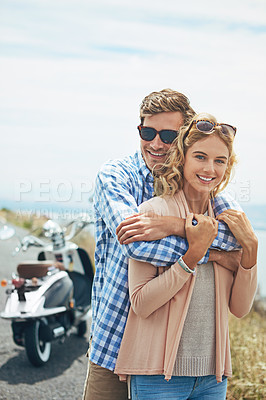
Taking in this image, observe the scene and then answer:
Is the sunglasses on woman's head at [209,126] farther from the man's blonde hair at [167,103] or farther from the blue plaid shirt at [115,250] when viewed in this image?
the blue plaid shirt at [115,250]

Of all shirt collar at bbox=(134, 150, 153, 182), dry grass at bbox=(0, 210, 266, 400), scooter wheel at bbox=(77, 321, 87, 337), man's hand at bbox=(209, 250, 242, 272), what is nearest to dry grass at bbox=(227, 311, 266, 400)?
dry grass at bbox=(0, 210, 266, 400)

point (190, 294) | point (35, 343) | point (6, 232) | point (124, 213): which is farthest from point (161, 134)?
point (35, 343)

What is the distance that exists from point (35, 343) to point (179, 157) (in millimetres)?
3043

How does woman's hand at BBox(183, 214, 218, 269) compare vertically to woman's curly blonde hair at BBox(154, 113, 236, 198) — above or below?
below

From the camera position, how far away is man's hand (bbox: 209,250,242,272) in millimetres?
2009

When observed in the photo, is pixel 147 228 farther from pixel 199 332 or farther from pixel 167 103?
pixel 167 103

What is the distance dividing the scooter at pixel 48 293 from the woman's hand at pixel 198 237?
294 cm

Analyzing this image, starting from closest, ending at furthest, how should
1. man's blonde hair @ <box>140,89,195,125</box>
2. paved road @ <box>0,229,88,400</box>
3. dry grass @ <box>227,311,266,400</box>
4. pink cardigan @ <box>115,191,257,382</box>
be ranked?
pink cardigan @ <box>115,191,257,382</box>, man's blonde hair @ <box>140,89,195,125</box>, dry grass @ <box>227,311,266,400</box>, paved road @ <box>0,229,88,400</box>

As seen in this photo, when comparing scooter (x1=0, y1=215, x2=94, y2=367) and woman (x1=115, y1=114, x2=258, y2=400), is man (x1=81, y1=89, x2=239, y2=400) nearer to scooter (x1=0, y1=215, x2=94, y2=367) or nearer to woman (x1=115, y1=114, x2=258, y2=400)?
woman (x1=115, y1=114, x2=258, y2=400)

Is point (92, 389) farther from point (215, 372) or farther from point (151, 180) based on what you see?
point (151, 180)

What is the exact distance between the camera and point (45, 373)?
4602 mm

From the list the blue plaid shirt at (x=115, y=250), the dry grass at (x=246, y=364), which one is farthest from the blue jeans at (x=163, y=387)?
the dry grass at (x=246, y=364)

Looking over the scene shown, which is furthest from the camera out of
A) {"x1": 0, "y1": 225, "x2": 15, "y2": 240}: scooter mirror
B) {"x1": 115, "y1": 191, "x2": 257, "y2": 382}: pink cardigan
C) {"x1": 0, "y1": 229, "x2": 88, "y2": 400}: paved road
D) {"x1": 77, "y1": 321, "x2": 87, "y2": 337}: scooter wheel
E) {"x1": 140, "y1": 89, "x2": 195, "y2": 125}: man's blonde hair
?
{"x1": 77, "y1": 321, "x2": 87, "y2": 337}: scooter wheel

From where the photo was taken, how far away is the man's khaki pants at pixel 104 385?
2.09 m
